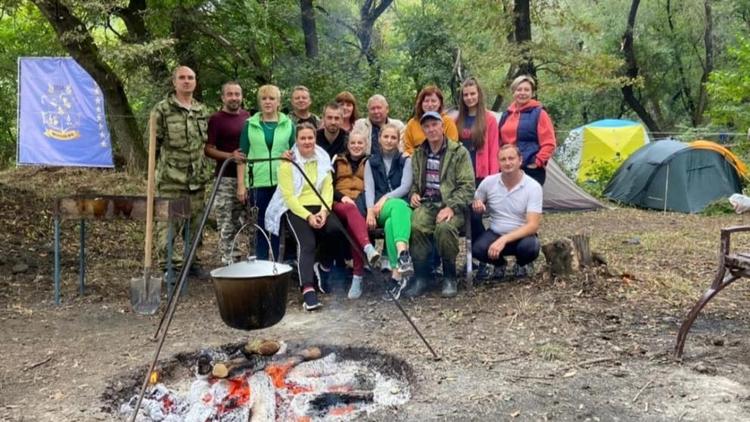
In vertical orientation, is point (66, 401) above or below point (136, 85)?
below

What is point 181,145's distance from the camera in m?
5.05

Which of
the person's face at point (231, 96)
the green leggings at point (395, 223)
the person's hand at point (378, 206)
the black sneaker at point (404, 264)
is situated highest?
the person's face at point (231, 96)

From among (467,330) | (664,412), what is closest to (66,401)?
(467,330)

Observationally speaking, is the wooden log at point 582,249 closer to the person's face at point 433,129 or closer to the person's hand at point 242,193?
the person's face at point 433,129

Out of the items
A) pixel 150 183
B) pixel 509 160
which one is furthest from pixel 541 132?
pixel 150 183

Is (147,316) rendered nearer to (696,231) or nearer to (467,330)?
(467,330)

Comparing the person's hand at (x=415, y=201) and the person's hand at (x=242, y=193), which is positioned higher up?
the person's hand at (x=242, y=193)

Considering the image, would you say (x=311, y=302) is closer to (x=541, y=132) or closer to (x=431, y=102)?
(x=431, y=102)

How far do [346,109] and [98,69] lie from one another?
3.64 m

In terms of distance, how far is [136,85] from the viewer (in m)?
8.12

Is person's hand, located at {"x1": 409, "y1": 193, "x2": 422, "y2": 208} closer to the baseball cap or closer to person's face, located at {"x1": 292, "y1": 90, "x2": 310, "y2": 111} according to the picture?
the baseball cap

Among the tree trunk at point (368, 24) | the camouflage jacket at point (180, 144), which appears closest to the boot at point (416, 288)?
the camouflage jacket at point (180, 144)

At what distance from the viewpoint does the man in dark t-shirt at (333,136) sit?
5.09 meters

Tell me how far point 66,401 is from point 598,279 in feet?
11.7
